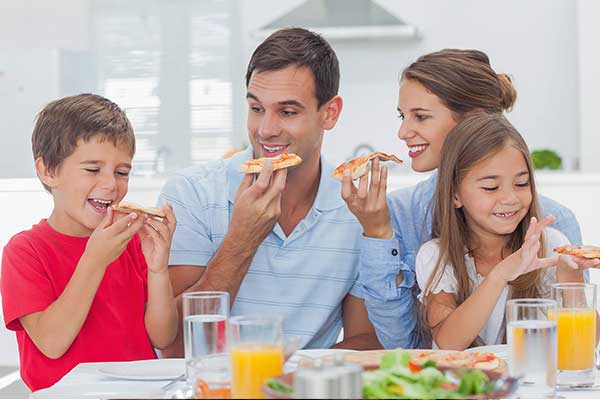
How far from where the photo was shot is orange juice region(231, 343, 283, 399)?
108 cm

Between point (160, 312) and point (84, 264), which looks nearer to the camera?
point (84, 264)

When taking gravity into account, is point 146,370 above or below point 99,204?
below

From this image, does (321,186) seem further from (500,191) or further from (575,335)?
(575,335)

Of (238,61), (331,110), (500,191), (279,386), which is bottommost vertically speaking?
(279,386)

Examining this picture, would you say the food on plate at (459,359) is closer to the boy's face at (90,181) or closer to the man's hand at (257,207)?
the man's hand at (257,207)

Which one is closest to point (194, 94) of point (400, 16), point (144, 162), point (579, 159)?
point (144, 162)

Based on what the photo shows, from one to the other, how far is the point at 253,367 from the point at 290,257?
Result: 1.14 meters

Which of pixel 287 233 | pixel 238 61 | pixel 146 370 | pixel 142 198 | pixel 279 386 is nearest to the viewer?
pixel 279 386

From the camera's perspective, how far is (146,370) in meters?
1.56

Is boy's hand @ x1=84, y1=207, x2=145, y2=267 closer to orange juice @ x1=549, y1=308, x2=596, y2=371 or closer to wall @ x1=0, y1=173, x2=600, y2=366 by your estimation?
orange juice @ x1=549, y1=308, x2=596, y2=371

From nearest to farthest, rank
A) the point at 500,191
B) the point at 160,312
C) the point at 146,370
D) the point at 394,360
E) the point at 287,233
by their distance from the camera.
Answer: the point at 394,360, the point at 146,370, the point at 160,312, the point at 500,191, the point at 287,233

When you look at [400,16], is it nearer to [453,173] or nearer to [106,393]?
[453,173]

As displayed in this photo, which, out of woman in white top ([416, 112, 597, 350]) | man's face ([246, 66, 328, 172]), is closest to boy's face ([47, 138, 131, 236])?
man's face ([246, 66, 328, 172])

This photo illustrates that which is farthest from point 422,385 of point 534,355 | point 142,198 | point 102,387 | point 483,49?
point 483,49
